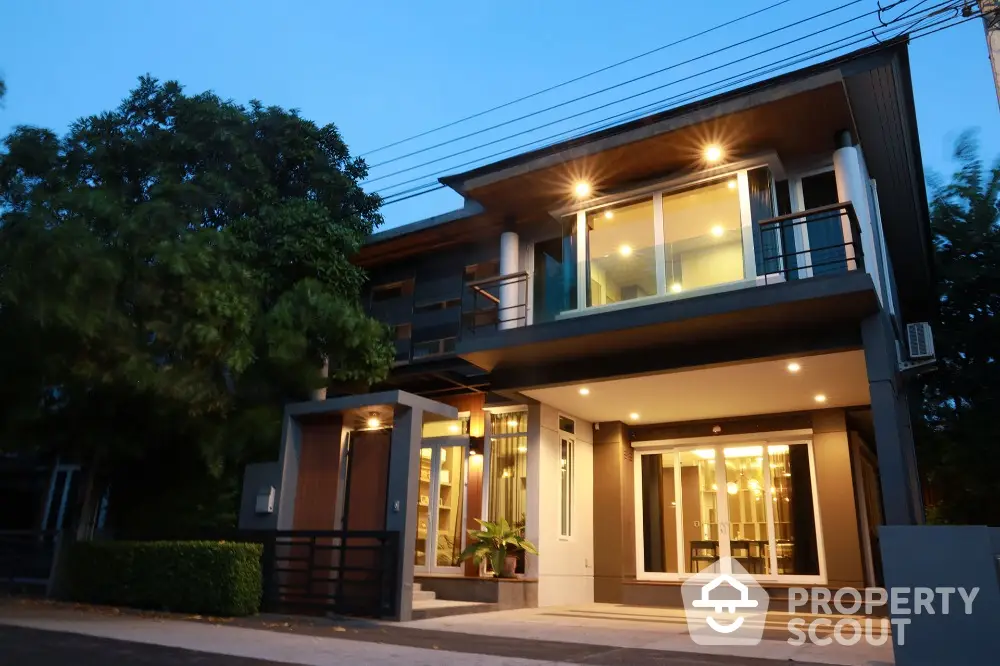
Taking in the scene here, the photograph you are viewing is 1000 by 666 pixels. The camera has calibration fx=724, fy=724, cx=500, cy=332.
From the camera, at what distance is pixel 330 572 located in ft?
29.0

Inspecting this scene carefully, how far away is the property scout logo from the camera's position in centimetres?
544

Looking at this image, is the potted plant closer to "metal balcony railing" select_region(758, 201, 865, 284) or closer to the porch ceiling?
the porch ceiling

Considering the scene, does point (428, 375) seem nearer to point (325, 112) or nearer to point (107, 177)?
point (107, 177)

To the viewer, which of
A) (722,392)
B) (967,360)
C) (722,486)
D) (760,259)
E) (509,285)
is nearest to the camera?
(760,259)

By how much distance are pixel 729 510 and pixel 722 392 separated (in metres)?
2.41

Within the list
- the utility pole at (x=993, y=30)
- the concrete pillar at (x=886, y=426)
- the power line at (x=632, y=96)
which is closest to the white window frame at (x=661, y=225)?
the concrete pillar at (x=886, y=426)

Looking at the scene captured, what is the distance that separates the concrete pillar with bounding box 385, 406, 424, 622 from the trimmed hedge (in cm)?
179

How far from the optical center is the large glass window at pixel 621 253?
9.77 m

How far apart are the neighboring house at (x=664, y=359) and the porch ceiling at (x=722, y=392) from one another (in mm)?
61

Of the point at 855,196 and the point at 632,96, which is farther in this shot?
the point at 632,96

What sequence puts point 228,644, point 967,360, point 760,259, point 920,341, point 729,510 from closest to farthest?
point 228,644 → point 760,259 → point 920,341 → point 729,510 → point 967,360

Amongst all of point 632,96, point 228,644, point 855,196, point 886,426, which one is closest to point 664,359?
point 886,426

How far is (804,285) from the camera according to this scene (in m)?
7.89

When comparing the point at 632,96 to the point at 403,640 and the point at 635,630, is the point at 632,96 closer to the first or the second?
the point at 635,630
